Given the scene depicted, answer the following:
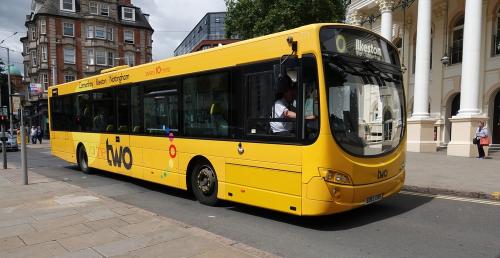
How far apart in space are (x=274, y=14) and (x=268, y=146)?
18.9 m

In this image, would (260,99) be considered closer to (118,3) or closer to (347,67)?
(347,67)

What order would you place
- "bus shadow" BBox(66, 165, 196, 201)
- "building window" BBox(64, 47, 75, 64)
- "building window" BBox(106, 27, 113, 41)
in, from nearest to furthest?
"bus shadow" BBox(66, 165, 196, 201)
"building window" BBox(64, 47, 75, 64)
"building window" BBox(106, 27, 113, 41)

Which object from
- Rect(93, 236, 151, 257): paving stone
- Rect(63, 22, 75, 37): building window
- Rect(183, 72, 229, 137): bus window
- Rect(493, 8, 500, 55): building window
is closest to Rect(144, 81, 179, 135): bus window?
Rect(183, 72, 229, 137): bus window

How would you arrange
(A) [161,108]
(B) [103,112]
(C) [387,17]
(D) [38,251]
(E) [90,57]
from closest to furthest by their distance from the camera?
(D) [38,251] < (A) [161,108] < (B) [103,112] < (C) [387,17] < (E) [90,57]

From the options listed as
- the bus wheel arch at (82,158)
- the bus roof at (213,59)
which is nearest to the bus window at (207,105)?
the bus roof at (213,59)

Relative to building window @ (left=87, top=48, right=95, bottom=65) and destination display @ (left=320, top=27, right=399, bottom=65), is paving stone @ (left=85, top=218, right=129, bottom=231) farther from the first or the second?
building window @ (left=87, top=48, right=95, bottom=65)

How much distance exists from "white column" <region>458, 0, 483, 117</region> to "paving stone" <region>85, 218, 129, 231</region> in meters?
15.9

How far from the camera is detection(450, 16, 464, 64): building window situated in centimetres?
2223

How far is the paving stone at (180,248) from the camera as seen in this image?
4.59 metres

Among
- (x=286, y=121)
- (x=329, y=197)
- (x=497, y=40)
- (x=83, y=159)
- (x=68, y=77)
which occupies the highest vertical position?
(x=68, y=77)

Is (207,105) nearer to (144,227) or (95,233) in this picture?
(144,227)

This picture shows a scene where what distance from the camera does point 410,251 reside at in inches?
193

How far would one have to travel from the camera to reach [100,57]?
52.0 m

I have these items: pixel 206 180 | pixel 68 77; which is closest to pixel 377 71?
pixel 206 180
